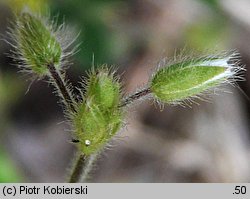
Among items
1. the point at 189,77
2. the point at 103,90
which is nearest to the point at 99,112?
the point at 103,90

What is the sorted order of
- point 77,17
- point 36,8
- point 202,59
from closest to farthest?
point 202,59, point 36,8, point 77,17

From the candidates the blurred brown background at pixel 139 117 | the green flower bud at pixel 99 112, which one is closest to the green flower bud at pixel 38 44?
the green flower bud at pixel 99 112

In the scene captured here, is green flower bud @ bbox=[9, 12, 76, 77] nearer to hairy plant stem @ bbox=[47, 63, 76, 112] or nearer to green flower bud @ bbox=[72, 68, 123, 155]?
hairy plant stem @ bbox=[47, 63, 76, 112]

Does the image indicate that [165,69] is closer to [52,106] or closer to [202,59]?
[202,59]

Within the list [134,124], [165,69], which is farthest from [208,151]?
[165,69]

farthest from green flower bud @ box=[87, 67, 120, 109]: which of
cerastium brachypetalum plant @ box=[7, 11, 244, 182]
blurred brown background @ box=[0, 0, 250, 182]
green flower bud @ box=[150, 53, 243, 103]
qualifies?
blurred brown background @ box=[0, 0, 250, 182]

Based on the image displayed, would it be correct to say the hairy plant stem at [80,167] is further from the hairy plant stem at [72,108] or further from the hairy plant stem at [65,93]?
the hairy plant stem at [65,93]
